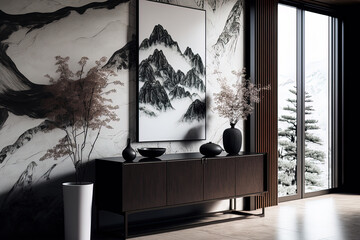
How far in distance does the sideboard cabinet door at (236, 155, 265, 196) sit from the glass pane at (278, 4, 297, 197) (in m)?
1.17

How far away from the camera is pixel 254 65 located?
265 inches

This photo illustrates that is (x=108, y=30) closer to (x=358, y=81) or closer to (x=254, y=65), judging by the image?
(x=254, y=65)

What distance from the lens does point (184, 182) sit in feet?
17.6

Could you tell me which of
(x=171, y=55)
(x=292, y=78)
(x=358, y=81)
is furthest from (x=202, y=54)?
(x=358, y=81)

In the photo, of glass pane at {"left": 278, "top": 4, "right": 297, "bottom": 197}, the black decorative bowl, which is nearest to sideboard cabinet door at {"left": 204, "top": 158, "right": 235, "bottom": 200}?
the black decorative bowl

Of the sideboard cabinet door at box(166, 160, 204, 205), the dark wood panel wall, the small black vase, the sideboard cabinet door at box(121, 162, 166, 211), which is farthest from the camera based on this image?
the dark wood panel wall

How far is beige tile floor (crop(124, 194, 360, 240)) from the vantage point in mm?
5105

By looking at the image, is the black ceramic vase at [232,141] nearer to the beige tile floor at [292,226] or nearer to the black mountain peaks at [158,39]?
the beige tile floor at [292,226]

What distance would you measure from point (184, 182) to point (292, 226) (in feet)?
4.34

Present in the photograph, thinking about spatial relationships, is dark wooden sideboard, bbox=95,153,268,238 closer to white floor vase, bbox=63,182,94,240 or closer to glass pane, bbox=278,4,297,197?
white floor vase, bbox=63,182,94,240

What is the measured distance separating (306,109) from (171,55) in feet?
9.08

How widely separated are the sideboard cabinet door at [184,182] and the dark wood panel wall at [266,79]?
4.79ft

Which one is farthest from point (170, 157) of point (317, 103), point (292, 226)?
point (317, 103)

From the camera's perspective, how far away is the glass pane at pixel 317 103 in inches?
302
